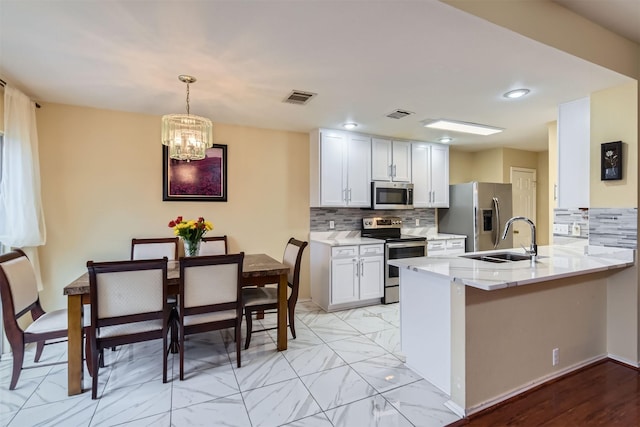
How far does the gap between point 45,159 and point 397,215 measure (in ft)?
15.1

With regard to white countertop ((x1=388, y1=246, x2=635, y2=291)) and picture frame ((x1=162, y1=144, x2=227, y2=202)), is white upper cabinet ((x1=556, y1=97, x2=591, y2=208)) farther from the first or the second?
picture frame ((x1=162, y1=144, x2=227, y2=202))

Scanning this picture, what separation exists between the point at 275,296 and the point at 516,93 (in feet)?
9.74

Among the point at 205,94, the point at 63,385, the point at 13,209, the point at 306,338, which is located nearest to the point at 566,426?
the point at 306,338

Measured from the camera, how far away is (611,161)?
2525 mm

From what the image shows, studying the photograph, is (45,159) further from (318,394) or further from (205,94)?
(318,394)

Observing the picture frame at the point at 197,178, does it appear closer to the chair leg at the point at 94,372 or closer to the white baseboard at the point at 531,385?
the chair leg at the point at 94,372

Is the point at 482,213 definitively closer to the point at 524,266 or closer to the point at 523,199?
the point at 523,199

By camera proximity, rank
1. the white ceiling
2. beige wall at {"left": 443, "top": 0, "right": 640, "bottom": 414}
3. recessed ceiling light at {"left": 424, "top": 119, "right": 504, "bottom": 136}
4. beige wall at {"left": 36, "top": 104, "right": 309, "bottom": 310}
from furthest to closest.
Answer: recessed ceiling light at {"left": 424, "top": 119, "right": 504, "bottom": 136}, beige wall at {"left": 36, "top": 104, "right": 309, "bottom": 310}, beige wall at {"left": 443, "top": 0, "right": 640, "bottom": 414}, the white ceiling

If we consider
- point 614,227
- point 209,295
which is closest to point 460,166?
point 614,227

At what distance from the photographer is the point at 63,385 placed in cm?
229

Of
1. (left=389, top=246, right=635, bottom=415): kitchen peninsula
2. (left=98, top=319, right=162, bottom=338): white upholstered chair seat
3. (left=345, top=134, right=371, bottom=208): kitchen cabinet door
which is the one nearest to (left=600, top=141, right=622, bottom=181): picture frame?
(left=389, top=246, right=635, bottom=415): kitchen peninsula

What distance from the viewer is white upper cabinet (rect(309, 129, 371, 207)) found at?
4.16m

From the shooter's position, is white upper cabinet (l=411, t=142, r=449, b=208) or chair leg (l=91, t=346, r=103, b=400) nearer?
chair leg (l=91, t=346, r=103, b=400)

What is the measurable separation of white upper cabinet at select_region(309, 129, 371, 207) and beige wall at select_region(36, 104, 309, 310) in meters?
0.51
